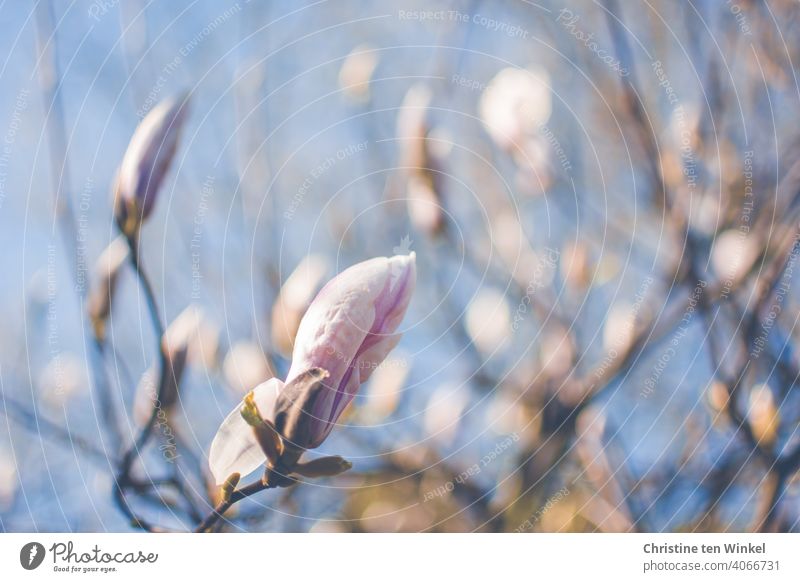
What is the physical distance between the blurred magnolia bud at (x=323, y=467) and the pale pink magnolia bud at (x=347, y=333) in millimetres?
27

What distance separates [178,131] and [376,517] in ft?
1.66

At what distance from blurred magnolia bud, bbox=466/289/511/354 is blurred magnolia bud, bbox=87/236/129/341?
0.41m

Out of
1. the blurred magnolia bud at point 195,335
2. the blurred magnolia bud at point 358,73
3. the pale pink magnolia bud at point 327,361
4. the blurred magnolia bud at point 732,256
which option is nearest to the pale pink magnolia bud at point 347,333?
the pale pink magnolia bud at point 327,361

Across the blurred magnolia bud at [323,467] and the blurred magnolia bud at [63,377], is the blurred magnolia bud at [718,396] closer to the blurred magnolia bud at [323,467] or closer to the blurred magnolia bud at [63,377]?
the blurred magnolia bud at [323,467]

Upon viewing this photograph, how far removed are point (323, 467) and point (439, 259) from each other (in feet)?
0.89

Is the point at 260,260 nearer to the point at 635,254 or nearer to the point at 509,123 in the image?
the point at 509,123

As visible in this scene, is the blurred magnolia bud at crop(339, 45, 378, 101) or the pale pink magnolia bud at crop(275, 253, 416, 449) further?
the blurred magnolia bud at crop(339, 45, 378, 101)

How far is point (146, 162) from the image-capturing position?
1.08 metres

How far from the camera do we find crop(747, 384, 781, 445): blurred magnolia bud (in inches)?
42.7

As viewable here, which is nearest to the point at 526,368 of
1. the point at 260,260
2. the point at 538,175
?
the point at 538,175

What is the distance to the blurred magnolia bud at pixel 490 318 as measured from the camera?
1083 millimetres

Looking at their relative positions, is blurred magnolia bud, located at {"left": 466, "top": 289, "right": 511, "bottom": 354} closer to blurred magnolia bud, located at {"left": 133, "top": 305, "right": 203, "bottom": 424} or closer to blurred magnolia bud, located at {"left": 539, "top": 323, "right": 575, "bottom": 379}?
blurred magnolia bud, located at {"left": 539, "top": 323, "right": 575, "bottom": 379}

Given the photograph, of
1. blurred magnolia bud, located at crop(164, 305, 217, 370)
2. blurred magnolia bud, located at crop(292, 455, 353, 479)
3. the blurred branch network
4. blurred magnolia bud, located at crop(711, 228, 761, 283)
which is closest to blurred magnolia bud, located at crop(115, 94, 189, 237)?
the blurred branch network

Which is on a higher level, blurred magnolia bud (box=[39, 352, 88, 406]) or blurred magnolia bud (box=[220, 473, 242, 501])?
blurred magnolia bud (box=[39, 352, 88, 406])
